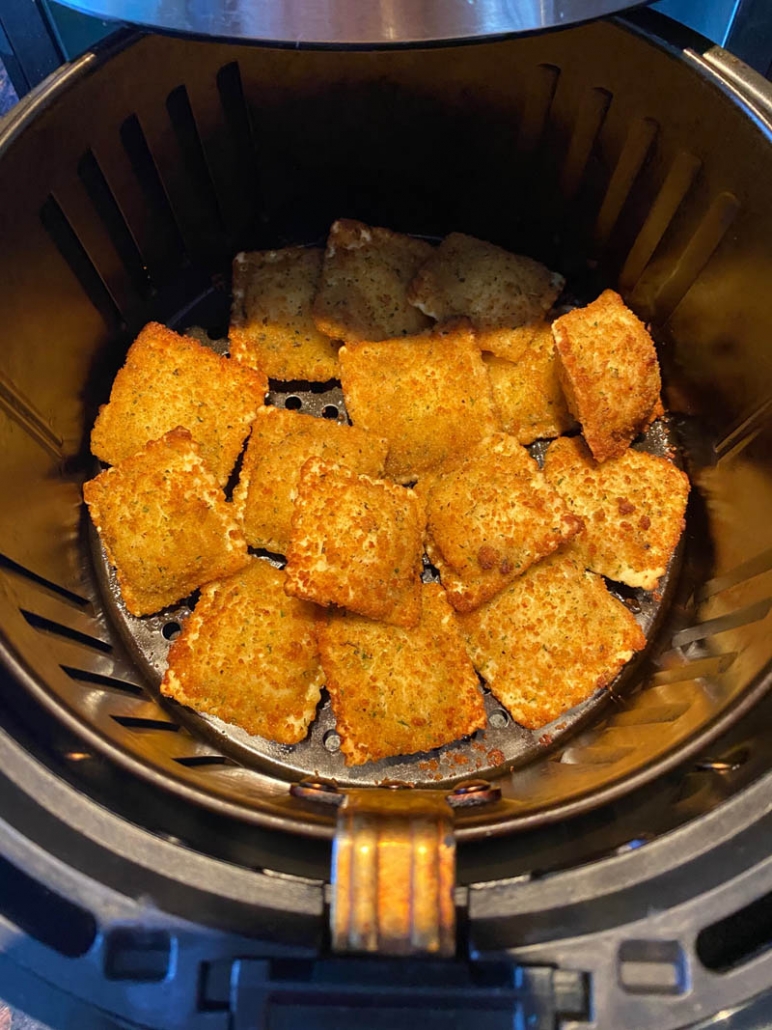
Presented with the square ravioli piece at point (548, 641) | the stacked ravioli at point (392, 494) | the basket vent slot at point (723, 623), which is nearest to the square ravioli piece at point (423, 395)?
the stacked ravioli at point (392, 494)

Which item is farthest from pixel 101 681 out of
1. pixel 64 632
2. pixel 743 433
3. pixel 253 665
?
pixel 743 433

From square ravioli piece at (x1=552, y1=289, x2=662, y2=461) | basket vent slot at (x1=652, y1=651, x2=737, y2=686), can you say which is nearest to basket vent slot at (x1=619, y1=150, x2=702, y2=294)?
square ravioli piece at (x1=552, y1=289, x2=662, y2=461)

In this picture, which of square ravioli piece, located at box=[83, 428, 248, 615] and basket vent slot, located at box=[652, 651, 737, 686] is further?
square ravioli piece, located at box=[83, 428, 248, 615]

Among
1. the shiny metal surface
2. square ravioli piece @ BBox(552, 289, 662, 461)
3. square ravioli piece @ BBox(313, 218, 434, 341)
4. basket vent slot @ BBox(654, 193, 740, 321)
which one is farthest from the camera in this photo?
square ravioli piece @ BBox(313, 218, 434, 341)

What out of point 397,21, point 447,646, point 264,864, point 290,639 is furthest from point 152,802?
point 397,21

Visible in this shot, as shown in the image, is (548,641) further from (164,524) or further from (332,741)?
(164,524)

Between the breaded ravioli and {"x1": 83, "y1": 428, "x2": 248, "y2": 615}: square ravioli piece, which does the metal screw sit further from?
the breaded ravioli

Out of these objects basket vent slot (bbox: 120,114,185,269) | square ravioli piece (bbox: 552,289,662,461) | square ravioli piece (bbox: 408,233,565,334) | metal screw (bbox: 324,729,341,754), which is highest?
basket vent slot (bbox: 120,114,185,269)
